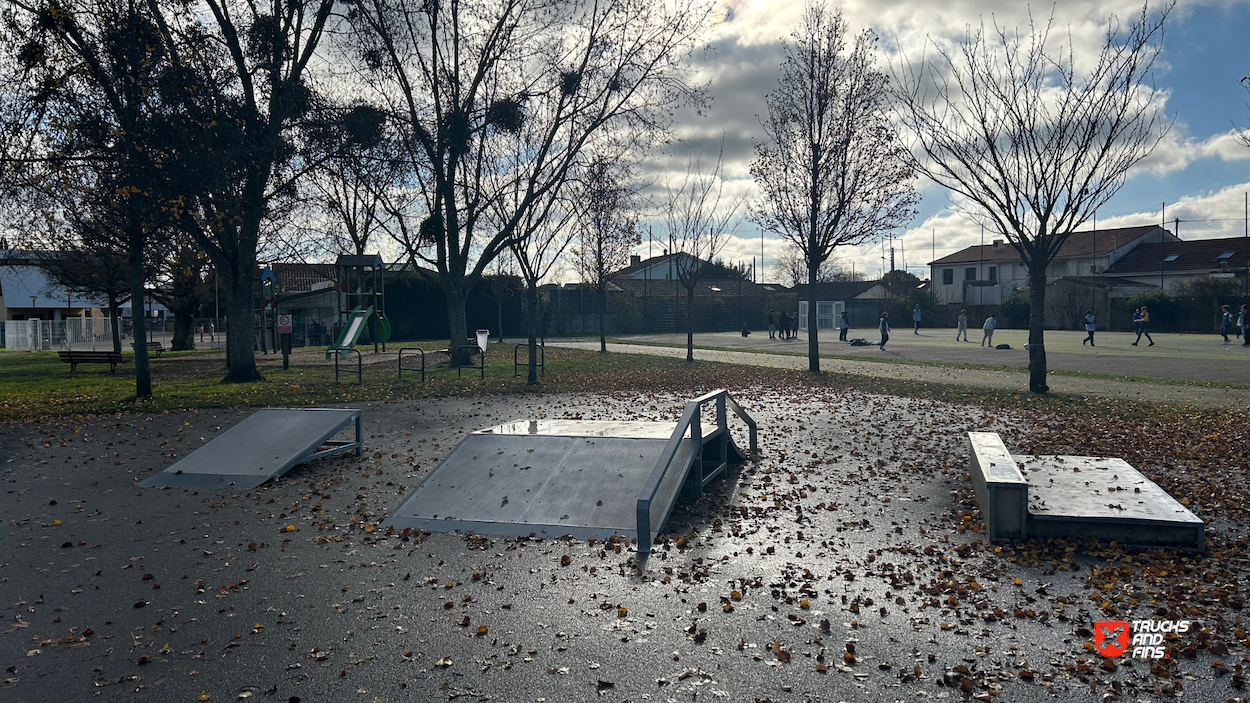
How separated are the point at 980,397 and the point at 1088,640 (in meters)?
10.2

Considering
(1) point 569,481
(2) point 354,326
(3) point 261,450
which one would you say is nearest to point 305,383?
(3) point 261,450

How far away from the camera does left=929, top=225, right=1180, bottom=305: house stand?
5697 centimetres

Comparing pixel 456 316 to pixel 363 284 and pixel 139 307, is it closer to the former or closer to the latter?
pixel 139 307

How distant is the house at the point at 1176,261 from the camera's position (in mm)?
51094

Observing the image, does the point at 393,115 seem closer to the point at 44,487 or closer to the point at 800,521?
the point at 44,487

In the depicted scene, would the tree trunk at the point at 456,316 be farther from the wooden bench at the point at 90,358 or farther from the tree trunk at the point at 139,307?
the wooden bench at the point at 90,358

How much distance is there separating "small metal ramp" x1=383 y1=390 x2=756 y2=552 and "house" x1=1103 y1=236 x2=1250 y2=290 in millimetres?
53742

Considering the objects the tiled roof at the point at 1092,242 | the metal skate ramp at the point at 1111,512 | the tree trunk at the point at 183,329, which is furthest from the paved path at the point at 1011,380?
the tiled roof at the point at 1092,242

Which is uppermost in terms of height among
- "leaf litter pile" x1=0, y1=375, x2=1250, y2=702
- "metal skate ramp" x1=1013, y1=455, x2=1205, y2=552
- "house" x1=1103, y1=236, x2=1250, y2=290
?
"house" x1=1103, y1=236, x2=1250, y2=290

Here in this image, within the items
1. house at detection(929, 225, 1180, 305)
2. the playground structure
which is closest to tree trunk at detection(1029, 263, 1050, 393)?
the playground structure

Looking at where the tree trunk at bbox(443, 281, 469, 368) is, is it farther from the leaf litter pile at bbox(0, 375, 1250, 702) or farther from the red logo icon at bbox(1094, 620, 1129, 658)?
the red logo icon at bbox(1094, 620, 1129, 658)

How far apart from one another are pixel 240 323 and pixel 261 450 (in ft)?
33.1

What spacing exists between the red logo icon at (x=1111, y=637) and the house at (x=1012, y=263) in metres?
52.1

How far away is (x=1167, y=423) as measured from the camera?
10328mm
